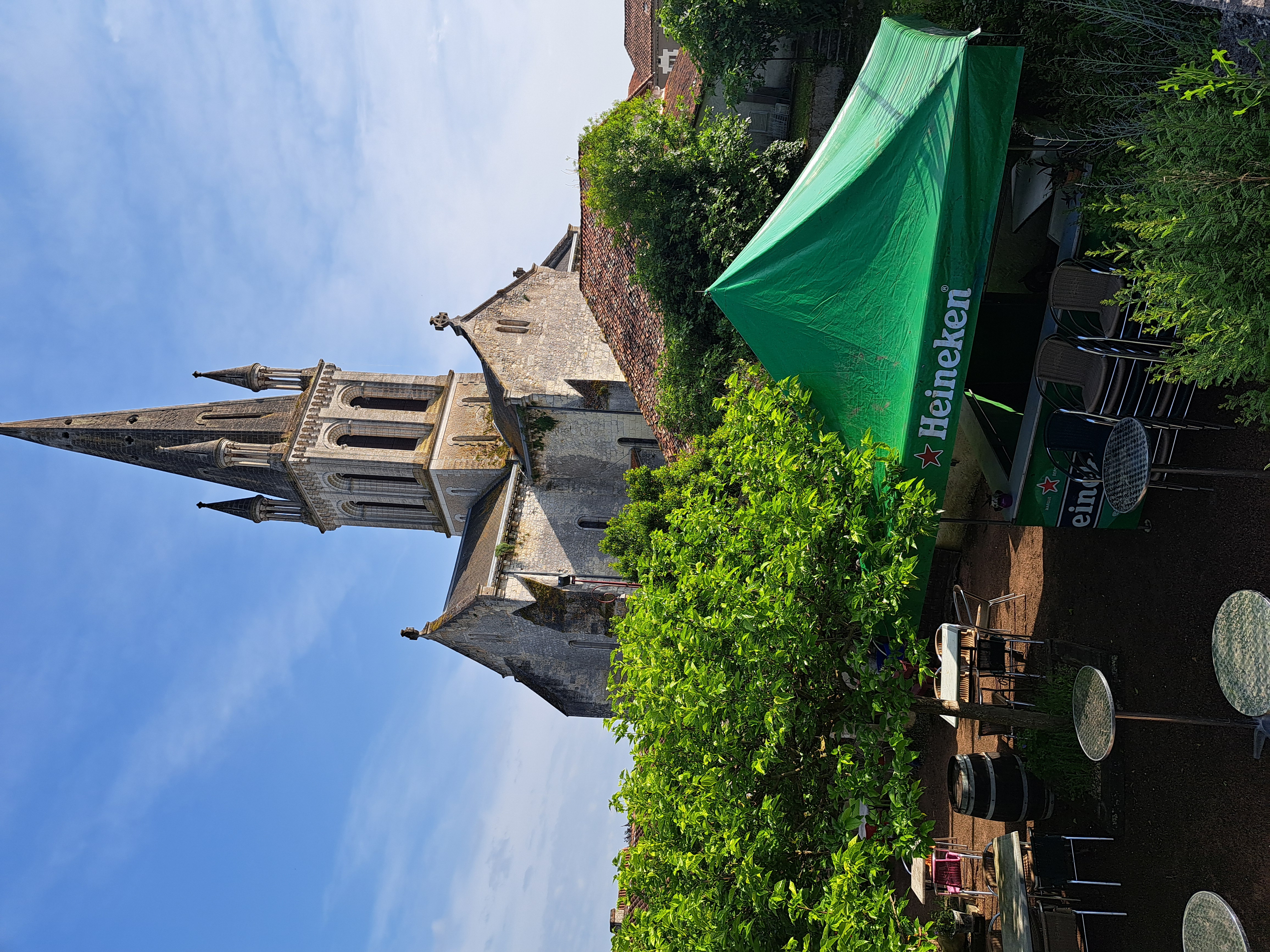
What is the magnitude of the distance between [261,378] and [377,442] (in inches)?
236

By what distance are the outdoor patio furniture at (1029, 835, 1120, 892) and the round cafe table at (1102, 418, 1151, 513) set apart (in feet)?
15.4

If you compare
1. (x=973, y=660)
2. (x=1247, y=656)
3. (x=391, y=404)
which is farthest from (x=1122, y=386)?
(x=391, y=404)

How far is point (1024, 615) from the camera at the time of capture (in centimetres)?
1441

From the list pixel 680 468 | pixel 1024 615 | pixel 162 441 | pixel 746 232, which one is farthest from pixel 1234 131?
pixel 162 441

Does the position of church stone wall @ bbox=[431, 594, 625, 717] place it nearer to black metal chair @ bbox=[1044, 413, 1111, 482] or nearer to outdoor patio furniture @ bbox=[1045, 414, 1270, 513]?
black metal chair @ bbox=[1044, 413, 1111, 482]

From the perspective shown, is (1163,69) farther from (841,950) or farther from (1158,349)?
(841,950)

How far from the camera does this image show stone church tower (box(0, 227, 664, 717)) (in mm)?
25438

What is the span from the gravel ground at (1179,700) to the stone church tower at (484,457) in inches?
551

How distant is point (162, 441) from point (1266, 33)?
31.7m

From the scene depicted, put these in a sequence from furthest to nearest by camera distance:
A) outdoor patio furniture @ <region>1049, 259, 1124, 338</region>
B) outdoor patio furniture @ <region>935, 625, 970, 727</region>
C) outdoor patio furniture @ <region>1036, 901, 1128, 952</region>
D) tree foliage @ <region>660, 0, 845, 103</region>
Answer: tree foliage @ <region>660, 0, 845, 103</region> → outdoor patio furniture @ <region>935, 625, 970, 727</region> → outdoor patio furniture @ <region>1036, 901, 1128, 952</region> → outdoor patio furniture @ <region>1049, 259, 1124, 338</region>

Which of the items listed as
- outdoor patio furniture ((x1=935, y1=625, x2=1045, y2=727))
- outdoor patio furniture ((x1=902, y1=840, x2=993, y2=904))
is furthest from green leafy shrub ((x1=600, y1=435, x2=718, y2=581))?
outdoor patio furniture ((x1=902, y1=840, x2=993, y2=904))

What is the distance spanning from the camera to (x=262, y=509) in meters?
30.9

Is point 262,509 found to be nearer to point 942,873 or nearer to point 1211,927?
point 942,873

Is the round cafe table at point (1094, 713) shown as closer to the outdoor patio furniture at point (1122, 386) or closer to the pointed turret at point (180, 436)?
the outdoor patio furniture at point (1122, 386)
